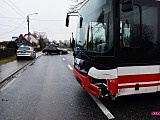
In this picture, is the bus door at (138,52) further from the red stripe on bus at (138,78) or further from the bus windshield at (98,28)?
the bus windshield at (98,28)

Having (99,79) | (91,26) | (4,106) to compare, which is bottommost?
(4,106)

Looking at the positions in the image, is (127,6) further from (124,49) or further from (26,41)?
(26,41)

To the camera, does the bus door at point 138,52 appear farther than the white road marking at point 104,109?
Yes

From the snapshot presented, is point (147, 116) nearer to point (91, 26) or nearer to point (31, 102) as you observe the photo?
point (91, 26)

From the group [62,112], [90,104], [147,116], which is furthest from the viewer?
[90,104]

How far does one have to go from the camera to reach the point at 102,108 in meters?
5.53

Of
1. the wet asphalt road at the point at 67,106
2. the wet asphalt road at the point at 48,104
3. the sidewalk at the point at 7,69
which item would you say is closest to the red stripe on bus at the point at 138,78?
the wet asphalt road at the point at 67,106

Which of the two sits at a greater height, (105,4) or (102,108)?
(105,4)

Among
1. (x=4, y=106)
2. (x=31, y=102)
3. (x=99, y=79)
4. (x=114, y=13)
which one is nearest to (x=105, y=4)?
(x=114, y=13)

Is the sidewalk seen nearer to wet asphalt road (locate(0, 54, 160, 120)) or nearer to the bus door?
wet asphalt road (locate(0, 54, 160, 120))

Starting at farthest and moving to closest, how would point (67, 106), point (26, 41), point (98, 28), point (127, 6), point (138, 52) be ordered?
1. point (26, 41)
2. point (67, 106)
3. point (98, 28)
4. point (138, 52)
5. point (127, 6)

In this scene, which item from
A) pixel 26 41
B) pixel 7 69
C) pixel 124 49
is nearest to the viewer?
pixel 124 49

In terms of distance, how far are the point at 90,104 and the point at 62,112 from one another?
3.10ft

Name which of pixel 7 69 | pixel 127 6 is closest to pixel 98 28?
pixel 127 6
